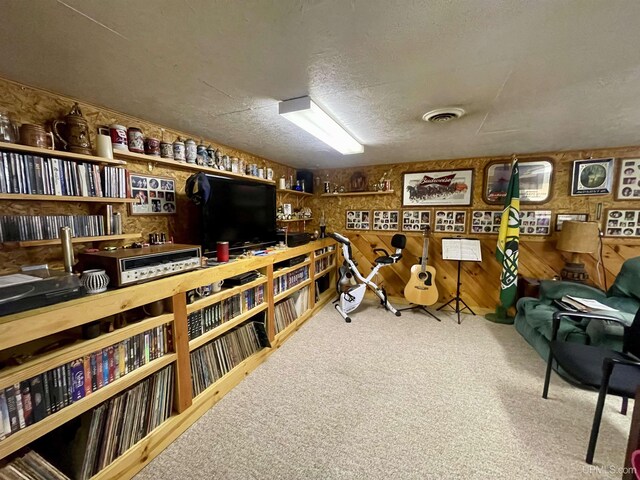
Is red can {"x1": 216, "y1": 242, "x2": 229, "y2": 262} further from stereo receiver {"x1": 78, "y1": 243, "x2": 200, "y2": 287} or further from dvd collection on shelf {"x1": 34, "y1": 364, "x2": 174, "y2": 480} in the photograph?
dvd collection on shelf {"x1": 34, "y1": 364, "x2": 174, "y2": 480}

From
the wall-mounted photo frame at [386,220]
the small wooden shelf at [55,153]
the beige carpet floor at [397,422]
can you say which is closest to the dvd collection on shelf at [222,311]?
the beige carpet floor at [397,422]

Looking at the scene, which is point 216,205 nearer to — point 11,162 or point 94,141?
point 94,141

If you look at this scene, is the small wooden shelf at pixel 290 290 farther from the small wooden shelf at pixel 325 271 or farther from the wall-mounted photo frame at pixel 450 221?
the wall-mounted photo frame at pixel 450 221

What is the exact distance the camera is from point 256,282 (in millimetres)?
2211

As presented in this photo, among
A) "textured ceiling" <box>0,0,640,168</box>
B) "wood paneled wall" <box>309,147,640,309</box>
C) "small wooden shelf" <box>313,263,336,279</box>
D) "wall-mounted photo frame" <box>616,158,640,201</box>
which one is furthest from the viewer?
"small wooden shelf" <box>313,263,336,279</box>

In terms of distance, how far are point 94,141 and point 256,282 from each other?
1539 mm

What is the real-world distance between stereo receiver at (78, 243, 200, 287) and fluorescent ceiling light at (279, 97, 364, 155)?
116 cm

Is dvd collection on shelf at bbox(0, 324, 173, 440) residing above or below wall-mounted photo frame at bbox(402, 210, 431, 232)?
below

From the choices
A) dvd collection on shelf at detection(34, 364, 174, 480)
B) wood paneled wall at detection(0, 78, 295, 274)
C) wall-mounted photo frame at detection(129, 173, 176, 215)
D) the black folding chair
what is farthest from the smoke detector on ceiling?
dvd collection on shelf at detection(34, 364, 174, 480)

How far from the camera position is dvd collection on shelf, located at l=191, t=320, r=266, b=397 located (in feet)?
5.71

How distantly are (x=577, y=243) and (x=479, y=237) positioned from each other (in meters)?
0.96

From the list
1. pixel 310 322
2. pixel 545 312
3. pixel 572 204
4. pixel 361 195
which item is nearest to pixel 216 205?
pixel 310 322

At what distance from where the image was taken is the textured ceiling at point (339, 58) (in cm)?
89

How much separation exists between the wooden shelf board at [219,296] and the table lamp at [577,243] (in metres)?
3.41
